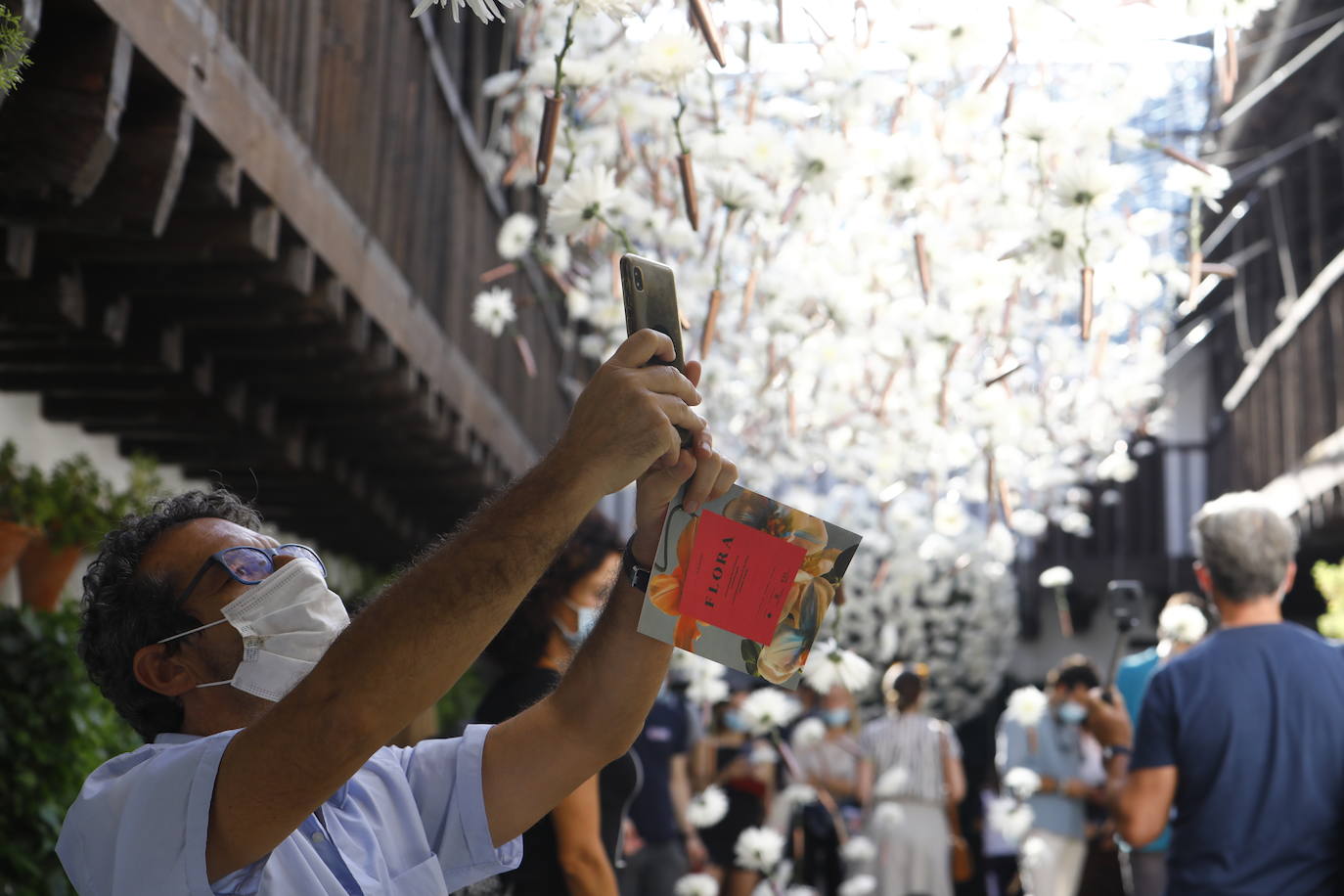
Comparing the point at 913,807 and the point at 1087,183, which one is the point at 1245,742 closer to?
the point at 1087,183

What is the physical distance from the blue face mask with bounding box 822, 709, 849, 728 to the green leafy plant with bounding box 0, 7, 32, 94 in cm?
653

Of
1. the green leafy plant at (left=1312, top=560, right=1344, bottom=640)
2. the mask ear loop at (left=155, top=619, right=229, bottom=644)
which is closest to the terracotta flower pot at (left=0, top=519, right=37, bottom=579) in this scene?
the mask ear loop at (left=155, top=619, right=229, bottom=644)

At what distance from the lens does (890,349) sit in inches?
193

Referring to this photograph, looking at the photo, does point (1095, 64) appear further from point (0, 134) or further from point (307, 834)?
point (307, 834)

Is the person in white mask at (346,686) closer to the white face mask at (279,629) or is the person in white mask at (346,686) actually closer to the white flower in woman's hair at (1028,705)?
the white face mask at (279,629)

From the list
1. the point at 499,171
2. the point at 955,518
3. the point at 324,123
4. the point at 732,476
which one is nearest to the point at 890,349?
the point at 955,518

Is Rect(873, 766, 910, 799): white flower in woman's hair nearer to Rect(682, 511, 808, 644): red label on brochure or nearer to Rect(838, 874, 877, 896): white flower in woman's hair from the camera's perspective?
Rect(838, 874, 877, 896): white flower in woman's hair

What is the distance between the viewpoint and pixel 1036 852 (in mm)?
6828

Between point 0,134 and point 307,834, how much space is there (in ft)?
4.69

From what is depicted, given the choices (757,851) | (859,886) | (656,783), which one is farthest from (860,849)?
(656,783)

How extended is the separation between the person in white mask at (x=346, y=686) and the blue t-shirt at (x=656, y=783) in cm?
250

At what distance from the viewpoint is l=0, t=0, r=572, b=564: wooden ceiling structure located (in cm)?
256

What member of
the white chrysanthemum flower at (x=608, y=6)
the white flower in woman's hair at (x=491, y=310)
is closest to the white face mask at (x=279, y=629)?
the white chrysanthemum flower at (x=608, y=6)

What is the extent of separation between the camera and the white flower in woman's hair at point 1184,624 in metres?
4.82
